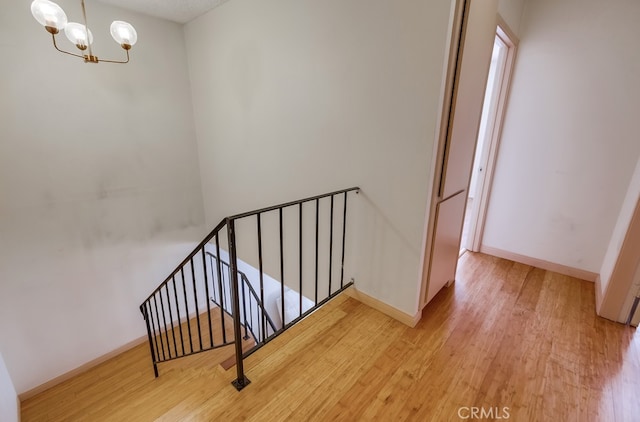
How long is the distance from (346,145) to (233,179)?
1760 millimetres

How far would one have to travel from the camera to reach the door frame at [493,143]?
94.3 inches

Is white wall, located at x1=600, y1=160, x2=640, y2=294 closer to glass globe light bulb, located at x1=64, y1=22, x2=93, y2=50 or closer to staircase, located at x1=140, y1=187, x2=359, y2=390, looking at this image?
staircase, located at x1=140, y1=187, x2=359, y2=390

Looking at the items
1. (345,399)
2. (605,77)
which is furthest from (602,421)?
(605,77)

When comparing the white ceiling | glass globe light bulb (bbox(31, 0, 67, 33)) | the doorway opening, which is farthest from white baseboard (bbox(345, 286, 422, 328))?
the white ceiling

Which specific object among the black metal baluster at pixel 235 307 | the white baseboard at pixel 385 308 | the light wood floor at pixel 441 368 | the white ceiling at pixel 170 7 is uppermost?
the white ceiling at pixel 170 7

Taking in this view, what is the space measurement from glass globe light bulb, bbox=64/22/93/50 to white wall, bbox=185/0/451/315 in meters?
1.22

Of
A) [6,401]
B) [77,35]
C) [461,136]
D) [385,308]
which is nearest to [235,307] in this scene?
[385,308]

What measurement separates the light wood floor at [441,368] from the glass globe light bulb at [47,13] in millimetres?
2128

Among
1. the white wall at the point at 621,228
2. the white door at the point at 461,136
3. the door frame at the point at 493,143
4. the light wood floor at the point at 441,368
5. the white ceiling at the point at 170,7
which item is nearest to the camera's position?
the light wood floor at the point at 441,368

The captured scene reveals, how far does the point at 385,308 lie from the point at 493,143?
2.06 metres

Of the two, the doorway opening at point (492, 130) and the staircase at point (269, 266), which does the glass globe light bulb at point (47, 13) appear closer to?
the staircase at point (269, 266)

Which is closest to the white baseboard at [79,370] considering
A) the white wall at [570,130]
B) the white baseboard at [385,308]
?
the white baseboard at [385,308]

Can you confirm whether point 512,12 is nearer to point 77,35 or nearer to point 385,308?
point 385,308

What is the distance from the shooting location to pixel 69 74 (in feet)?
8.64
